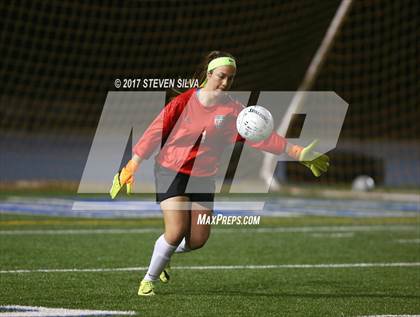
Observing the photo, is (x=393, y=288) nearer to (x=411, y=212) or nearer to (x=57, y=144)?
(x=411, y=212)

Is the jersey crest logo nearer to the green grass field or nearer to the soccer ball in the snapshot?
the soccer ball

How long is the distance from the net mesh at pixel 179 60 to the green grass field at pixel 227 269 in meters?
7.14

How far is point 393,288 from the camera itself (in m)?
7.48

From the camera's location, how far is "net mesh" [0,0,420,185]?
1994 cm

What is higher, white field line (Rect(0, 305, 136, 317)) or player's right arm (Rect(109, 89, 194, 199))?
player's right arm (Rect(109, 89, 194, 199))

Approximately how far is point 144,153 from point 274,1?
48.1 ft

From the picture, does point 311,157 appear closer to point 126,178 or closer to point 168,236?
point 168,236

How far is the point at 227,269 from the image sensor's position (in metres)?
8.64

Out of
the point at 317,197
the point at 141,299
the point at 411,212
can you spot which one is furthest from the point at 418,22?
the point at 141,299

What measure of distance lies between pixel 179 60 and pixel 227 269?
15969 millimetres

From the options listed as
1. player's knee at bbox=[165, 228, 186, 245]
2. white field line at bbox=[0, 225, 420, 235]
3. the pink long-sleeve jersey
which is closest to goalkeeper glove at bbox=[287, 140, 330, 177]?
the pink long-sleeve jersey

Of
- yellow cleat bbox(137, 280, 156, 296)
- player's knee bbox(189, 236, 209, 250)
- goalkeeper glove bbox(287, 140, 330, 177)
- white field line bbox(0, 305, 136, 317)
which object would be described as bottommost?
white field line bbox(0, 305, 136, 317)

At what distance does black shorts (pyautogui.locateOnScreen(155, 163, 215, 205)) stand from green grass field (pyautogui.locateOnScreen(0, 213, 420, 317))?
2.52ft

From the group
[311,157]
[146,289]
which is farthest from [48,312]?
[311,157]
